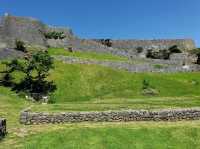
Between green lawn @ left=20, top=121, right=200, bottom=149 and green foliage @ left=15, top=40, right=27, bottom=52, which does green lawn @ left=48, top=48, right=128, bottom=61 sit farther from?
green lawn @ left=20, top=121, right=200, bottom=149

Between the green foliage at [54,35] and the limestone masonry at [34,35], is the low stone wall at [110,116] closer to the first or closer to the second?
the limestone masonry at [34,35]

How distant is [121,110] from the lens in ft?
139

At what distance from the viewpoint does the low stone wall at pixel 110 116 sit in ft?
136

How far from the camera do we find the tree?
67669 millimetres

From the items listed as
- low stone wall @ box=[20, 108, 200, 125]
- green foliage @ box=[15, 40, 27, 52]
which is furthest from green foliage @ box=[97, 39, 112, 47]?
low stone wall @ box=[20, 108, 200, 125]

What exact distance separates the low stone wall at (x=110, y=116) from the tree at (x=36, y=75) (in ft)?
81.3

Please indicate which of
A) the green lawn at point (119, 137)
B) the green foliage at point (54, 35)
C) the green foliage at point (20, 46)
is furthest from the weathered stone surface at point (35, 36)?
the green lawn at point (119, 137)

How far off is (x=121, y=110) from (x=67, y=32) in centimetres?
6822

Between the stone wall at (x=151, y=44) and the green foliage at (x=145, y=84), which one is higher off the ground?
the stone wall at (x=151, y=44)

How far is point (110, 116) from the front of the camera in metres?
41.8

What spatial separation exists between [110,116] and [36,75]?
32.6m

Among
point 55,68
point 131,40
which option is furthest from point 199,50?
point 55,68

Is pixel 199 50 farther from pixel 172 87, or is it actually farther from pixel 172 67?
pixel 172 87

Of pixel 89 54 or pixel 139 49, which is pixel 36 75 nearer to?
pixel 89 54
